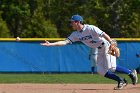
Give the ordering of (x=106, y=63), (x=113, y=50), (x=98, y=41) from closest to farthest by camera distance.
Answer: (x=113, y=50), (x=98, y=41), (x=106, y=63)

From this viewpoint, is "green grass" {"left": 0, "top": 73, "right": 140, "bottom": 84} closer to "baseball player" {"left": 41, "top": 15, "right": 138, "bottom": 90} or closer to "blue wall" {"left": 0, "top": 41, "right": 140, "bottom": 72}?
"blue wall" {"left": 0, "top": 41, "right": 140, "bottom": 72}

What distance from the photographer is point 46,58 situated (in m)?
20.2

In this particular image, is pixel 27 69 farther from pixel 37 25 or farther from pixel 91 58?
pixel 37 25

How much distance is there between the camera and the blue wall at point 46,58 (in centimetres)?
2003

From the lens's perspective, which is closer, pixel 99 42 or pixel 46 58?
pixel 99 42

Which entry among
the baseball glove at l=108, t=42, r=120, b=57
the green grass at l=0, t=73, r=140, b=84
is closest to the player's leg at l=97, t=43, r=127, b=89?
the baseball glove at l=108, t=42, r=120, b=57

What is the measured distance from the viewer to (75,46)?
2048 centimetres

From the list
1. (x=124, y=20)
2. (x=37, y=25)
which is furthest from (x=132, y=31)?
(x=37, y=25)

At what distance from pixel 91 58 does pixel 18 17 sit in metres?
15.2

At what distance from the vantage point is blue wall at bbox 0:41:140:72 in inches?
789

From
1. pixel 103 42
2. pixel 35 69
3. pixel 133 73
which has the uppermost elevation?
pixel 103 42

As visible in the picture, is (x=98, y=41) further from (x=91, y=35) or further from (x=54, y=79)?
(x=54, y=79)
